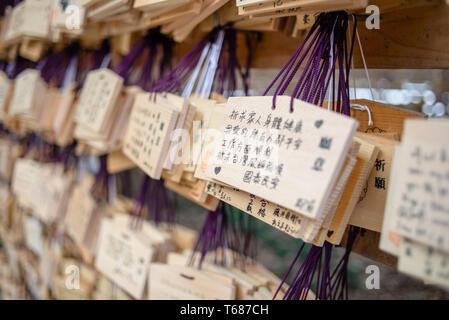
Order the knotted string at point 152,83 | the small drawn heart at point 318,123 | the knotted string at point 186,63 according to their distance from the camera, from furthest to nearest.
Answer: the knotted string at point 152,83 → the knotted string at point 186,63 → the small drawn heart at point 318,123

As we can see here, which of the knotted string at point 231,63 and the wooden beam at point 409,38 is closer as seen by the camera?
the wooden beam at point 409,38

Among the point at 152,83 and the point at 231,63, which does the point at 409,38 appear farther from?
the point at 152,83

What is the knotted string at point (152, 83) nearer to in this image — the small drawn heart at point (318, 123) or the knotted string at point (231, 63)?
the knotted string at point (231, 63)

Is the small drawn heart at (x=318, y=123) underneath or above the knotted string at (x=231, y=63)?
underneath

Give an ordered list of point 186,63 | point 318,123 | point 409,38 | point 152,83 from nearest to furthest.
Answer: point 318,123 < point 409,38 < point 186,63 < point 152,83

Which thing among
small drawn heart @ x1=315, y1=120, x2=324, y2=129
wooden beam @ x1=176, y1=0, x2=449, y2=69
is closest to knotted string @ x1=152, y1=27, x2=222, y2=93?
wooden beam @ x1=176, y1=0, x2=449, y2=69

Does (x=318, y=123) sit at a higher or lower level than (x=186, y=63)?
lower

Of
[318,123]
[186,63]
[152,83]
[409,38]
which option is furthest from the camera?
[152,83]

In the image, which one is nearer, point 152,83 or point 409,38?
point 409,38

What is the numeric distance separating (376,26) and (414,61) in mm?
86

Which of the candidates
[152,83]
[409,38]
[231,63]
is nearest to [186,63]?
[231,63]

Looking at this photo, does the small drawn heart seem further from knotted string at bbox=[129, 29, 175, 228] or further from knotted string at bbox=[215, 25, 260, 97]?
knotted string at bbox=[129, 29, 175, 228]

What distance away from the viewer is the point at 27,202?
1.48m

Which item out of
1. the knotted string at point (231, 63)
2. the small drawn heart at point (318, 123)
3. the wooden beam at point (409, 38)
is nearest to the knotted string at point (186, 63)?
the knotted string at point (231, 63)
